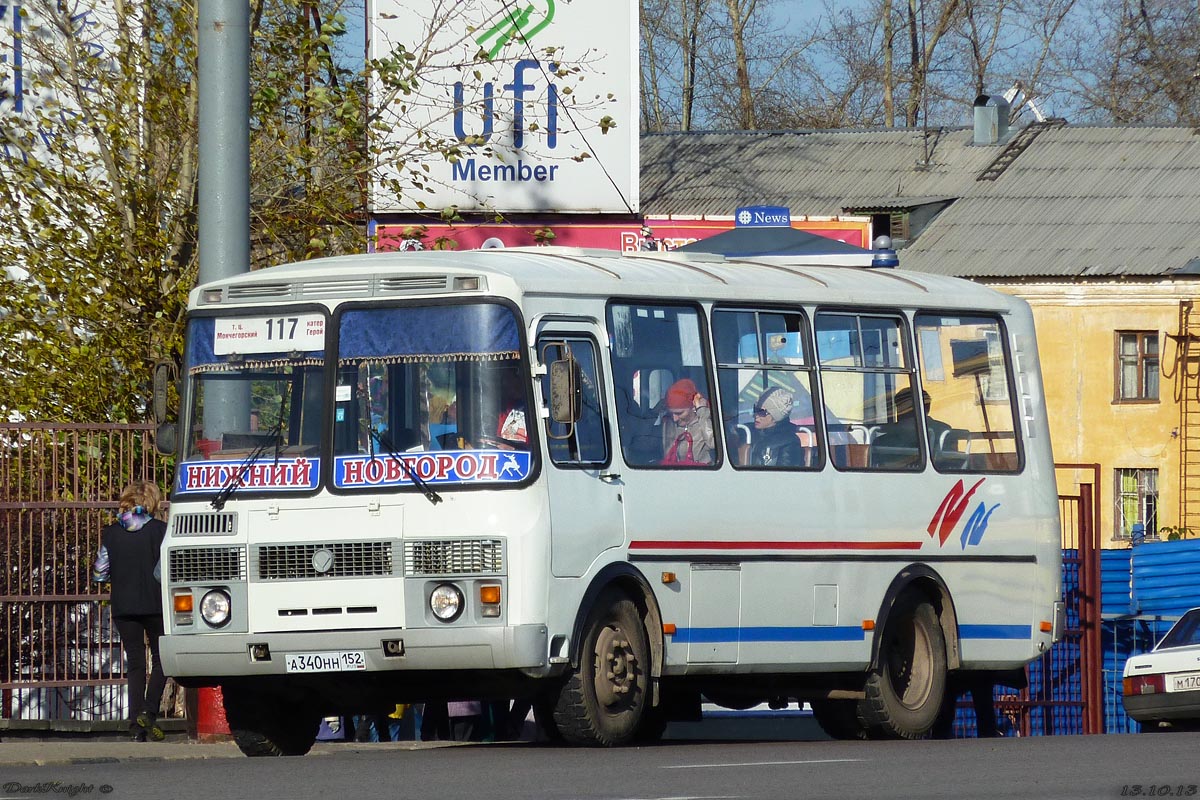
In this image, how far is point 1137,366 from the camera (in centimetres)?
4788

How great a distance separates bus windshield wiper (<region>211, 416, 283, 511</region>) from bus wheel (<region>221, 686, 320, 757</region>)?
107 cm

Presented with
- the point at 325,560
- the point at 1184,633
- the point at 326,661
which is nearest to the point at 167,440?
the point at 325,560

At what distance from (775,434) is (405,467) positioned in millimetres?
2572

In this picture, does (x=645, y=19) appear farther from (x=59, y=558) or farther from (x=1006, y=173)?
(x=59, y=558)

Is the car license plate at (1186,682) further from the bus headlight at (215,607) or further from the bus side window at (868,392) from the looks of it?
the bus headlight at (215,607)

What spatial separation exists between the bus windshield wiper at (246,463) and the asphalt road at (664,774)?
137 centimetres

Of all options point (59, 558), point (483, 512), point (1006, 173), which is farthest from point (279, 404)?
point (1006, 173)

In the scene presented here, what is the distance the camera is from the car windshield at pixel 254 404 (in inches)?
469

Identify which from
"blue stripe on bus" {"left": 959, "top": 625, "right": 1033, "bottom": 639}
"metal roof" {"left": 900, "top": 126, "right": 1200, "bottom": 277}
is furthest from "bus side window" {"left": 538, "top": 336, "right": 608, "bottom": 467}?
"metal roof" {"left": 900, "top": 126, "right": 1200, "bottom": 277}

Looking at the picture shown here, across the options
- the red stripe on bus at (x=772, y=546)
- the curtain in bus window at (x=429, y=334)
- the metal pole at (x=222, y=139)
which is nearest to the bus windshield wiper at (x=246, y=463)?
the curtain in bus window at (x=429, y=334)

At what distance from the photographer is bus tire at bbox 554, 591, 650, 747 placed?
1167cm

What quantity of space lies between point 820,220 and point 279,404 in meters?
18.3

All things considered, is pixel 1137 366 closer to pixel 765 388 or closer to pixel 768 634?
pixel 765 388

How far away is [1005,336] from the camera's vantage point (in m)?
15.1
